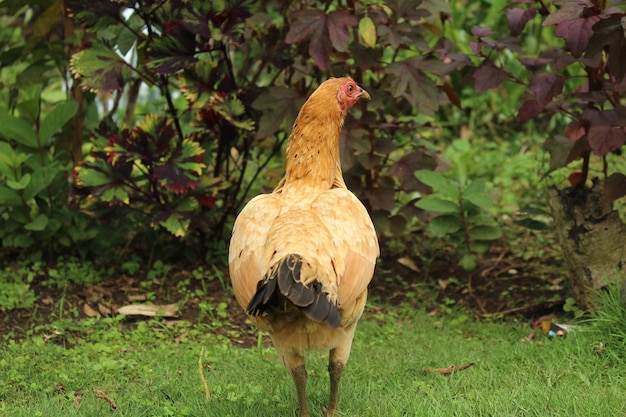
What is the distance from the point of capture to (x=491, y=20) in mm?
9242

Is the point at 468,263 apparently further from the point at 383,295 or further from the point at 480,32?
the point at 480,32

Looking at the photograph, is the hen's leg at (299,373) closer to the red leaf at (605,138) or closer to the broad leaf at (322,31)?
the broad leaf at (322,31)

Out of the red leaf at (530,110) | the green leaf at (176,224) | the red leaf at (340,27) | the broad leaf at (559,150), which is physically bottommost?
the green leaf at (176,224)

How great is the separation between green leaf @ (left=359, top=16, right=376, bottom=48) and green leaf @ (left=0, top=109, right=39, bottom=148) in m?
2.55

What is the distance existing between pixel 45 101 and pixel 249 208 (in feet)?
17.8

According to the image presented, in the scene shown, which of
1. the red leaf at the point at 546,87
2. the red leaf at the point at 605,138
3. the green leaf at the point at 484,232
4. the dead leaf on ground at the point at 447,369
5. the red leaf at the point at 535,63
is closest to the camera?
the dead leaf on ground at the point at 447,369

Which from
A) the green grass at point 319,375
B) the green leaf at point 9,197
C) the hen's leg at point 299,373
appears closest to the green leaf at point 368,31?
the green grass at point 319,375

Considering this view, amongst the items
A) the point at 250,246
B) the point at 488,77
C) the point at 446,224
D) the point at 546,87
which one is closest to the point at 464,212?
the point at 446,224

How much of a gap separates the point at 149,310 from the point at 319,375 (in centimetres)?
145

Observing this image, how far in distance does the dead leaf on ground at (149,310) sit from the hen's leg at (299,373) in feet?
5.90

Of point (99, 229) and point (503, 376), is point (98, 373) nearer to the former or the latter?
point (99, 229)

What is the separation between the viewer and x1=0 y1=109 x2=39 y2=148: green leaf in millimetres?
6102

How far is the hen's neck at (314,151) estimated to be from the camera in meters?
4.43

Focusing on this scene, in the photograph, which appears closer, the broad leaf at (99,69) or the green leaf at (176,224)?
the broad leaf at (99,69)
